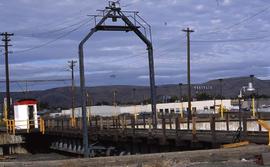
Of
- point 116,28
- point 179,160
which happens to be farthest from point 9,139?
point 179,160

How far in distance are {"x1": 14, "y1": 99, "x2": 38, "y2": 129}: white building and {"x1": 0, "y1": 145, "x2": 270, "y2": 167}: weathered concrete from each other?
3400 centimetres

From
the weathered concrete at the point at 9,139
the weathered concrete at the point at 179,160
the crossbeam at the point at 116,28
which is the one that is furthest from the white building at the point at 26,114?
the weathered concrete at the point at 179,160

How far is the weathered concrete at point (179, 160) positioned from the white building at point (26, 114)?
34.0 metres

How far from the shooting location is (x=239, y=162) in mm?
15828

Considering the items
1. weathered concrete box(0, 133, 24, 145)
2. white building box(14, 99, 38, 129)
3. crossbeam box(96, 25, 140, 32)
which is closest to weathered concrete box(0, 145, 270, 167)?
crossbeam box(96, 25, 140, 32)

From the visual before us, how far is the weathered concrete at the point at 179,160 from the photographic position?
48.7 feet

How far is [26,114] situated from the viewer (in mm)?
49781

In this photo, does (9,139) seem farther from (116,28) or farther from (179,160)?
(179,160)

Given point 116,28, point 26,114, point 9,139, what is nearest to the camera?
point 116,28

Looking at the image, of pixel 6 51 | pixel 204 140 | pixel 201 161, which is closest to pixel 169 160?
pixel 201 161

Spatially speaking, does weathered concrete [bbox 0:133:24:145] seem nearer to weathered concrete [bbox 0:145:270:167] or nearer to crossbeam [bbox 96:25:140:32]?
crossbeam [bbox 96:25:140:32]

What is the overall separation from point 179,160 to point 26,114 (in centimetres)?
3615

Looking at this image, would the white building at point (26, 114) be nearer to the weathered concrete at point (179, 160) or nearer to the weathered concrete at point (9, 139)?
the weathered concrete at point (9, 139)

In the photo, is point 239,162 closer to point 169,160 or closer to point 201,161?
point 201,161
